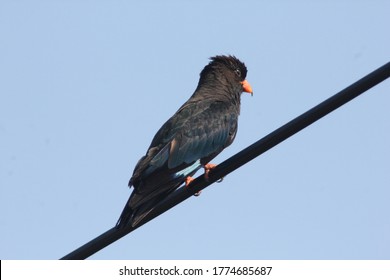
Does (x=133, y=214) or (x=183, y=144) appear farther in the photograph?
(x=183, y=144)

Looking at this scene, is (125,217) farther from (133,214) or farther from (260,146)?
(260,146)

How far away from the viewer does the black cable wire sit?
5.02 meters

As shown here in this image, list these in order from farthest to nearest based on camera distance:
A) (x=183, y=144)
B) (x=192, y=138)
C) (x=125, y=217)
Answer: (x=192, y=138)
(x=183, y=144)
(x=125, y=217)

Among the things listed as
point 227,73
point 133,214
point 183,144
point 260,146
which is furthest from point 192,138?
point 260,146

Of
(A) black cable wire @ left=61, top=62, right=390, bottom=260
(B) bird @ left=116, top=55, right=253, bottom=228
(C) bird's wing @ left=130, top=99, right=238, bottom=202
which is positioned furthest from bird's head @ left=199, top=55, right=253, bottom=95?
(A) black cable wire @ left=61, top=62, right=390, bottom=260

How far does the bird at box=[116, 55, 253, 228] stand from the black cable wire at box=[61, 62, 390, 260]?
0.37 m

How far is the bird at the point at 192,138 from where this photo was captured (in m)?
7.16

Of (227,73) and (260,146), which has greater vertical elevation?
(227,73)

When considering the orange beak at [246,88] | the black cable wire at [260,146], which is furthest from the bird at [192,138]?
the black cable wire at [260,146]

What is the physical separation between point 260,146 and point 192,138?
115 inches

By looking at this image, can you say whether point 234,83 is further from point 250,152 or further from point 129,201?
point 250,152

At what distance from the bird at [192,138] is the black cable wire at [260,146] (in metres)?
0.37

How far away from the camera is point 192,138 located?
8.40 metres
